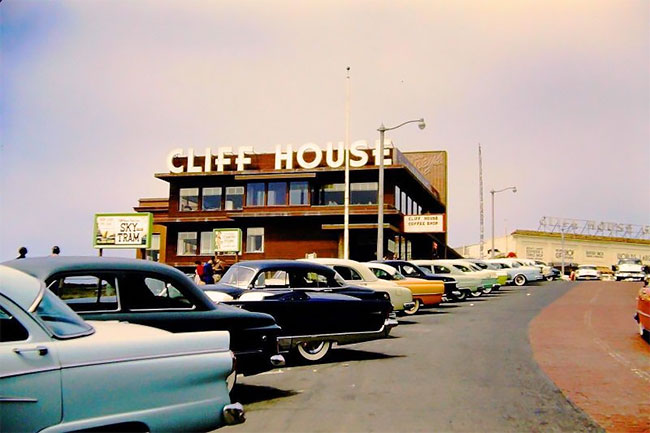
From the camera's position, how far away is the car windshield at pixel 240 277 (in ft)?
36.0

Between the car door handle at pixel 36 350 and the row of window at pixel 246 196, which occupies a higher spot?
the row of window at pixel 246 196

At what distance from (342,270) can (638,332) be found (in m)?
7.33

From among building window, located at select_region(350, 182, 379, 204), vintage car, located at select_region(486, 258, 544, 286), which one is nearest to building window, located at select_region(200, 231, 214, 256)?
building window, located at select_region(350, 182, 379, 204)

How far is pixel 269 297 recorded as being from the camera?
33.4ft

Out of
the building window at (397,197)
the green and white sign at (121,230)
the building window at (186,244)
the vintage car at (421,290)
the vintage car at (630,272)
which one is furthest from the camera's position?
the vintage car at (630,272)

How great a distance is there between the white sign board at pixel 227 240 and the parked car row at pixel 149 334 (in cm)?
2924

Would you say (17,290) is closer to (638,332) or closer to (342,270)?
(342,270)

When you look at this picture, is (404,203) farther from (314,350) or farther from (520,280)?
(314,350)

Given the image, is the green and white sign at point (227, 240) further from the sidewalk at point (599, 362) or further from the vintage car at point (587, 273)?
the vintage car at point (587, 273)

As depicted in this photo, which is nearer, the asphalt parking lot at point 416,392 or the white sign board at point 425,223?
the asphalt parking lot at point 416,392

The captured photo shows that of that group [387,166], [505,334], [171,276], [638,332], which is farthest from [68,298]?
[387,166]

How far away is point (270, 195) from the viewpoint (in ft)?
150

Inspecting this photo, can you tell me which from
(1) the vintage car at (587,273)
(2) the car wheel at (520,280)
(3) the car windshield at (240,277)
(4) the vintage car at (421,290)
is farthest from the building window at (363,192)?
(3) the car windshield at (240,277)

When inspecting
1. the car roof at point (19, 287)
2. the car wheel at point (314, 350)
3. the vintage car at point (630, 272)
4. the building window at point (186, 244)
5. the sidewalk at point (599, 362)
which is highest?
the building window at point (186, 244)
